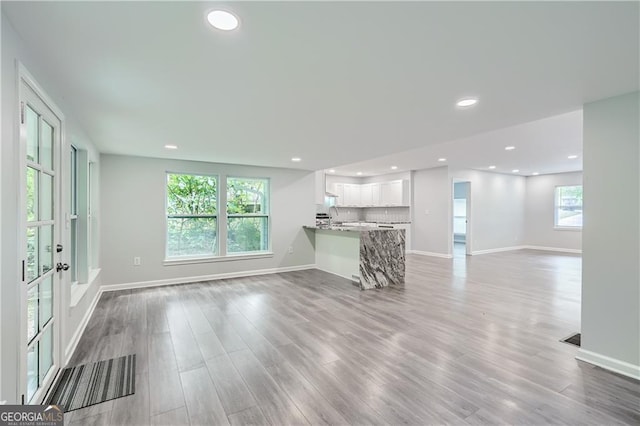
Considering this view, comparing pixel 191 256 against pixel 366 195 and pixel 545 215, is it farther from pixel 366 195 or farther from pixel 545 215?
pixel 545 215

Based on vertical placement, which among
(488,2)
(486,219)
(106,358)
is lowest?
(106,358)

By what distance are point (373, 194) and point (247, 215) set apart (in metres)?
4.98

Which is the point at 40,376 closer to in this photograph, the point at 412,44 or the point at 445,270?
the point at 412,44

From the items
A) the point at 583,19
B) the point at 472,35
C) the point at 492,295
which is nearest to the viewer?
the point at 583,19

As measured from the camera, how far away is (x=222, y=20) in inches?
57.6

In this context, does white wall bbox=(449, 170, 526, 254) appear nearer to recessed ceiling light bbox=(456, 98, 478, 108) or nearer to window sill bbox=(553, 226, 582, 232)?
window sill bbox=(553, 226, 582, 232)

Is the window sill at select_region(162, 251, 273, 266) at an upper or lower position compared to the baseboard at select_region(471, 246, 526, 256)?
upper

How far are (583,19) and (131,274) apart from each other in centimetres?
603

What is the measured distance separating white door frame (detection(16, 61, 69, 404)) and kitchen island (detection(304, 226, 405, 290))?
381cm

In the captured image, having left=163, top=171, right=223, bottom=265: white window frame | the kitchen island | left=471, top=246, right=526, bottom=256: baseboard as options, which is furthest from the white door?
left=471, top=246, right=526, bottom=256: baseboard

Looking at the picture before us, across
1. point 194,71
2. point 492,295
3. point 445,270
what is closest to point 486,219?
point 445,270

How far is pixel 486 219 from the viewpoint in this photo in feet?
29.0

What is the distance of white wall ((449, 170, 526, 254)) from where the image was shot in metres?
8.54

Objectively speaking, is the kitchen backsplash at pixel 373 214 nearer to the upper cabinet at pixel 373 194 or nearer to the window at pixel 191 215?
the upper cabinet at pixel 373 194
